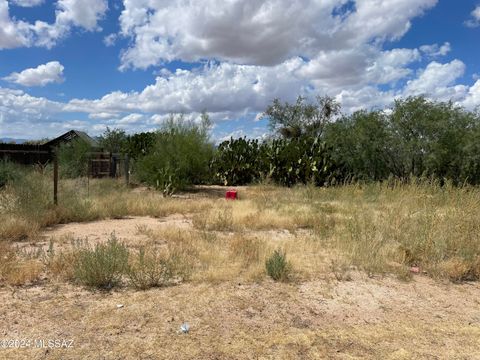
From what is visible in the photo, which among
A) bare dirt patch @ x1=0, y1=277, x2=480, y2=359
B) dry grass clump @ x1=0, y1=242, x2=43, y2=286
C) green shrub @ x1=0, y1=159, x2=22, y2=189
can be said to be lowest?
bare dirt patch @ x1=0, y1=277, x2=480, y2=359

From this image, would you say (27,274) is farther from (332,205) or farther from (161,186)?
(161,186)

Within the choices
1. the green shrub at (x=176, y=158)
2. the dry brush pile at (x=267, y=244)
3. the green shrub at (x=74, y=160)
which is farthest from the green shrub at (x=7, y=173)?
the green shrub at (x=74, y=160)

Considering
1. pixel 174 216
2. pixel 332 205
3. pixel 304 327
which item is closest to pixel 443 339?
pixel 304 327

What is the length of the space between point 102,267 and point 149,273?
1.97ft

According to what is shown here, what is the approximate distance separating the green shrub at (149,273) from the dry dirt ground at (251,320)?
165mm

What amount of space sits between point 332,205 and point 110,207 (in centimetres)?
610

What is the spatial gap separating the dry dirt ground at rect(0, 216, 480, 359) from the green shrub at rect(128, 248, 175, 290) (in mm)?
165

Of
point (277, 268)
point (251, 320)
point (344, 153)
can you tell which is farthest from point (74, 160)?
point (251, 320)

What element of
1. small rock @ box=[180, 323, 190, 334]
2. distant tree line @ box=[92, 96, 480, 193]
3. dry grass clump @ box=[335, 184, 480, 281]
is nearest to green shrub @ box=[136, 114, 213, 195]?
distant tree line @ box=[92, 96, 480, 193]

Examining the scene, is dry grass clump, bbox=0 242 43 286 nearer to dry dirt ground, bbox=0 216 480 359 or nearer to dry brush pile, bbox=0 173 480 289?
dry brush pile, bbox=0 173 480 289

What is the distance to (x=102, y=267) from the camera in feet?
19.1

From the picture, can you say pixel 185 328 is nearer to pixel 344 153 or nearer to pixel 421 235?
pixel 421 235

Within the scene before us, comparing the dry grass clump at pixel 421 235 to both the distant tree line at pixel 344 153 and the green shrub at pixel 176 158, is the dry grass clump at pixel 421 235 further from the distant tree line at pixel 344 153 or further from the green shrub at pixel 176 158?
the green shrub at pixel 176 158

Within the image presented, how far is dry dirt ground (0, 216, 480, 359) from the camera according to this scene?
4.15 m
